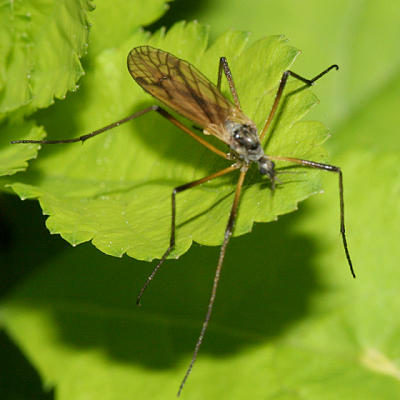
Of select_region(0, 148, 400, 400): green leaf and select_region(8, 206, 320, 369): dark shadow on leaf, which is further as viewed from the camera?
select_region(8, 206, 320, 369): dark shadow on leaf

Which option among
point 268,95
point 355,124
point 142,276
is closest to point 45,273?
point 142,276

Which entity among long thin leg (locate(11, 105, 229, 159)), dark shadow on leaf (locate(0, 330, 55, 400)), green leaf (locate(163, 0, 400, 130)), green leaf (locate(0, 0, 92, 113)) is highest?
green leaf (locate(0, 0, 92, 113))

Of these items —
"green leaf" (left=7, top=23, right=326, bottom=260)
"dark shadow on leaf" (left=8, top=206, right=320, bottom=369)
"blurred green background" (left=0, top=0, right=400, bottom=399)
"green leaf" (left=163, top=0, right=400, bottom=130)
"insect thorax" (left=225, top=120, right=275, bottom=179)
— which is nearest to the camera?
"green leaf" (left=7, top=23, right=326, bottom=260)

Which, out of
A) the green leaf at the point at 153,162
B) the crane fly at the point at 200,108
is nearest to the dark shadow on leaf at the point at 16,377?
the crane fly at the point at 200,108

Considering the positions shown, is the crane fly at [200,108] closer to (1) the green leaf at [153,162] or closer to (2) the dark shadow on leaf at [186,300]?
(1) the green leaf at [153,162]

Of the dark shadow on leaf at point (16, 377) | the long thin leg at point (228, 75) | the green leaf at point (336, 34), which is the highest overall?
the long thin leg at point (228, 75)

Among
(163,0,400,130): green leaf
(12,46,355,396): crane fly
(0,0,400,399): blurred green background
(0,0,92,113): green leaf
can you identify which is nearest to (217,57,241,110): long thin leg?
(12,46,355,396): crane fly

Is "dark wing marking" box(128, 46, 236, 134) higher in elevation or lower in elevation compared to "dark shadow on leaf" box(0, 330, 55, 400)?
higher

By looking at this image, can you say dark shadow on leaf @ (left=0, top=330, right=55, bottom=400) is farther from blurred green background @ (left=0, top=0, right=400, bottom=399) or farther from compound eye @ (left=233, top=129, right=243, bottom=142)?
compound eye @ (left=233, top=129, right=243, bottom=142)

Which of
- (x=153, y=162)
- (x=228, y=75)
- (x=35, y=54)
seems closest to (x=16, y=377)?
(x=153, y=162)

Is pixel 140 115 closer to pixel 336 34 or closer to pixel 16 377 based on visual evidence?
pixel 16 377
